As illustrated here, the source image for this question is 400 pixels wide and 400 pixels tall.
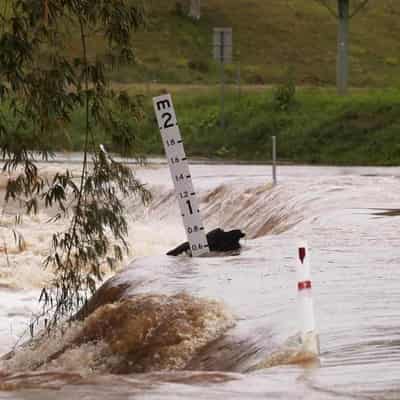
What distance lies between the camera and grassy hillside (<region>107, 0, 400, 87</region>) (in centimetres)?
6125

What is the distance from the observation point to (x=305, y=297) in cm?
1012

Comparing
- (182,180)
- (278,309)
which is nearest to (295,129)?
(182,180)

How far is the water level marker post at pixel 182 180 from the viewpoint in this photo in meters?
15.6

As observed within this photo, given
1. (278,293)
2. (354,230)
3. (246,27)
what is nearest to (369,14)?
(246,27)

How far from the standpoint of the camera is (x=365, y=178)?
26625 millimetres

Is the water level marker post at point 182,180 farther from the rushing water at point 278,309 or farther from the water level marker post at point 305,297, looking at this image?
the water level marker post at point 305,297

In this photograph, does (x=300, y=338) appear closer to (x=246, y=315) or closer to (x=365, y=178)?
(x=246, y=315)

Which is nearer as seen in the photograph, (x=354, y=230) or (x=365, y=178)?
(x=354, y=230)

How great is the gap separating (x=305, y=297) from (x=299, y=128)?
3172cm

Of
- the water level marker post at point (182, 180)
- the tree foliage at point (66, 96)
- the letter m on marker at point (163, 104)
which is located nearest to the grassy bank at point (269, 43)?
the water level marker post at point (182, 180)

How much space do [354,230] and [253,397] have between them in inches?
327

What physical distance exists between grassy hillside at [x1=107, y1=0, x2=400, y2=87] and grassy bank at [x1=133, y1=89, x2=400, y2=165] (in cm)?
1238

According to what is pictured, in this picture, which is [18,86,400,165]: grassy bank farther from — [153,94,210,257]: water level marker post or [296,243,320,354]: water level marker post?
[296,243,320,354]: water level marker post

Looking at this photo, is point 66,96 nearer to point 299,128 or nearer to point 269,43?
point 299,128
